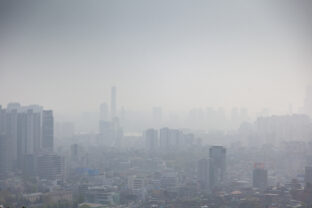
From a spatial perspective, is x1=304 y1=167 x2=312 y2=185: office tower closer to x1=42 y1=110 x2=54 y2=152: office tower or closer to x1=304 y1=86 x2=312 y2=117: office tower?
x1=304 y1=86 x2=312 y2=117: office tower

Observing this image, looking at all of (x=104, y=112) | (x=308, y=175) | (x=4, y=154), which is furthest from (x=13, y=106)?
(x=104, y=112)

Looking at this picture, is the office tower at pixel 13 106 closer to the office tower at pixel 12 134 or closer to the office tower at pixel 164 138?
the office tower at pixel 12 134

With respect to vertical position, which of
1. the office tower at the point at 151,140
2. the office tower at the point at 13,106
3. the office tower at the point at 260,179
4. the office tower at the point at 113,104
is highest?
the office tower at the point at 113,104

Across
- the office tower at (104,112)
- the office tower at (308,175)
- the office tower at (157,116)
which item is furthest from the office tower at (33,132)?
the office tower at (104,112)

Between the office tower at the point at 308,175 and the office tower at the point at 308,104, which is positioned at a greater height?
the office tower at the point at 308,104

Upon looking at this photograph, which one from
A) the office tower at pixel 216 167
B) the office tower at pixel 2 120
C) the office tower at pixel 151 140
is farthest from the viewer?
the office tower at pixel 151 140

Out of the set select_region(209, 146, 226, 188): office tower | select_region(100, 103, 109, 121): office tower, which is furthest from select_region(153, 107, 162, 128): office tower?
select_region(209, 146, 226, 188): office tower
